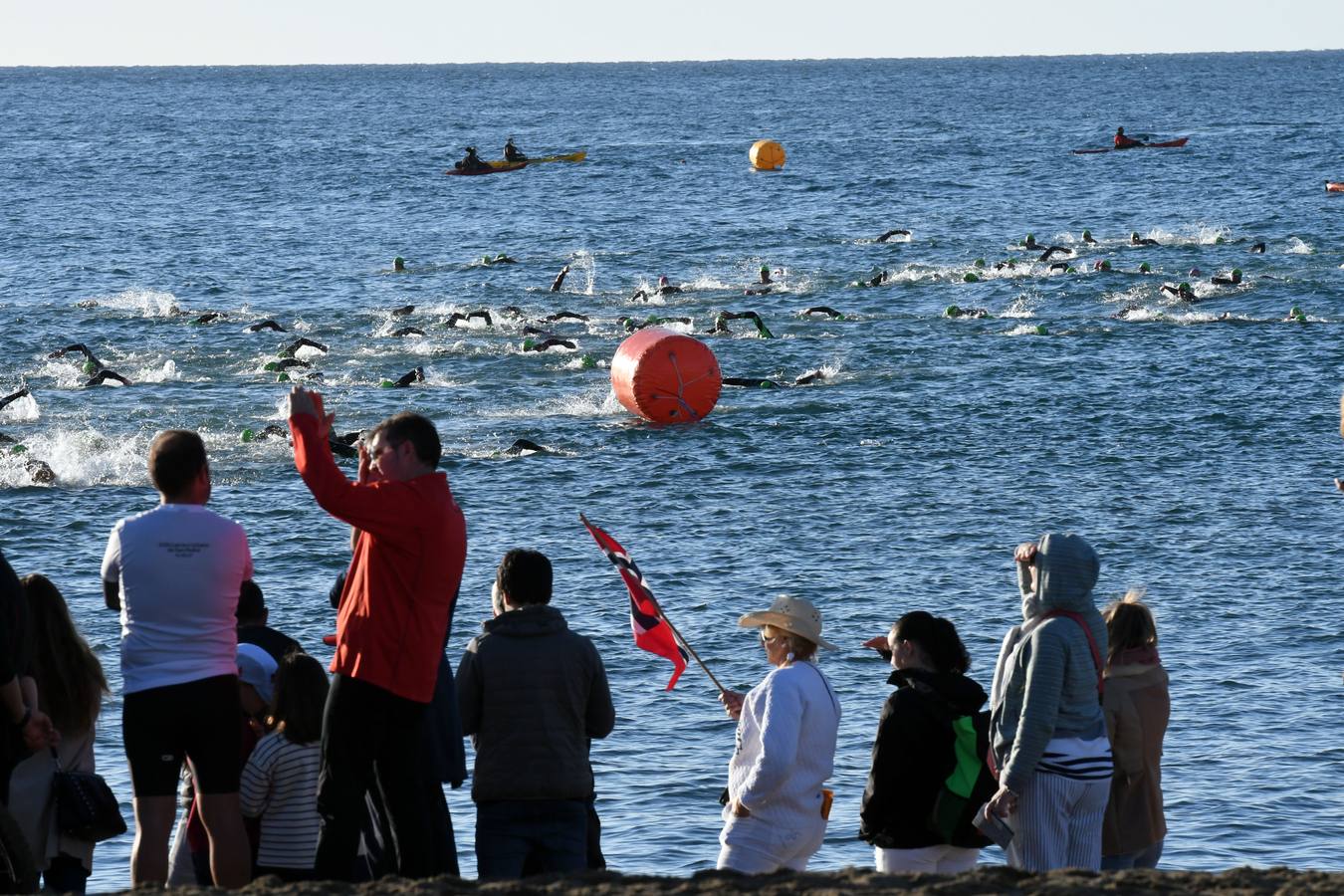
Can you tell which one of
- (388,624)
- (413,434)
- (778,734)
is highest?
(413,434)

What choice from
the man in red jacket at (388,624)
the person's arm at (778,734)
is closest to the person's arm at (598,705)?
the person's arm at (778,734)

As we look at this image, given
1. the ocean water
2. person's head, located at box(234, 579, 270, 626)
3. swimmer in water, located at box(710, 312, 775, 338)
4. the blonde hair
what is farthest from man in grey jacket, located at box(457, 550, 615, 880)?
swimmer in water, located at box(710, 312, 775, 338)

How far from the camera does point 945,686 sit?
6594 mm

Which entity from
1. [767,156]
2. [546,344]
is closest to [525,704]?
[546,344]

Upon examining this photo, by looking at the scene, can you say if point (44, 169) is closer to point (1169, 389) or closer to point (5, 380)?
point (5, 380)

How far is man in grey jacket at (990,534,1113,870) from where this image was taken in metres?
6.49

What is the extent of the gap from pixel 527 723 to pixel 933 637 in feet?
4.86

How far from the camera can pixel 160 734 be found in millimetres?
6363

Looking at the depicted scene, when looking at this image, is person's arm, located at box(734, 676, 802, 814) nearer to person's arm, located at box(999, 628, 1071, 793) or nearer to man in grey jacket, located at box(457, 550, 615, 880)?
man in grey jacket, located at box(457, 550, 615, 880)

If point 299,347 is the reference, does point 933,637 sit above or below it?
above

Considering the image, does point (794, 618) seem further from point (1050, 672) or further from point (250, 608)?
point (250, 608)

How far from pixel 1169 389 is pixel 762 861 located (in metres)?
22.7

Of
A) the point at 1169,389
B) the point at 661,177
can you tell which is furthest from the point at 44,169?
the point at 1169,389

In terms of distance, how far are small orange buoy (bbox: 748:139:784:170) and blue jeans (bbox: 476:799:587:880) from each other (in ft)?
237
